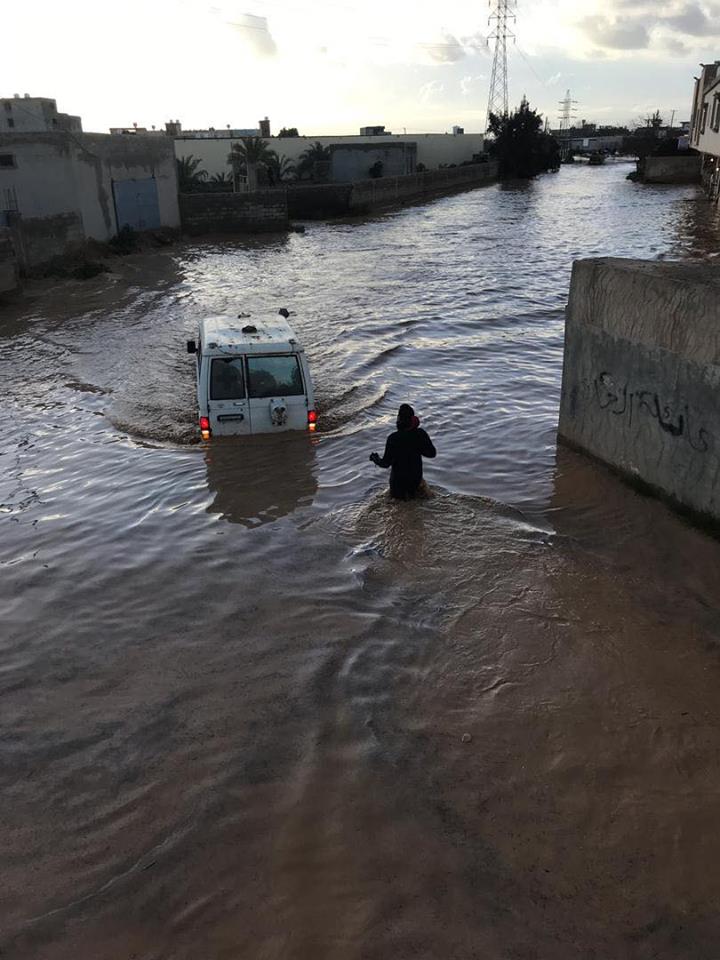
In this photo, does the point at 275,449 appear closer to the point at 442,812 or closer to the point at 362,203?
the point at 442,812

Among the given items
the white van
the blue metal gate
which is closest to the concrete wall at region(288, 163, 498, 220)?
the blue metal gate

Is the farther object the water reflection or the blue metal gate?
the blue metal gate

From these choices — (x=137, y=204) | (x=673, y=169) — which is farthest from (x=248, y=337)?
(x=673, y=169)

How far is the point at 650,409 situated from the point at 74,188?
2600cm

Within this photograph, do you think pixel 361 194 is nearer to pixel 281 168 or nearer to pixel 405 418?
pixel 281 168

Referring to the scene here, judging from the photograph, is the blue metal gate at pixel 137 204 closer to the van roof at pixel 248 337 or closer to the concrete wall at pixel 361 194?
the concrete wall at pixel 361 194

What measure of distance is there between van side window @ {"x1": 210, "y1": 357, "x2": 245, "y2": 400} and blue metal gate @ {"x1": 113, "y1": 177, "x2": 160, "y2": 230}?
2585 centimetres

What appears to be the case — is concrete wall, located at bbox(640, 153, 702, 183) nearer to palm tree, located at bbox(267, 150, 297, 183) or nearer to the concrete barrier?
palm tree, located at bbox(267, 150, 297, 183)

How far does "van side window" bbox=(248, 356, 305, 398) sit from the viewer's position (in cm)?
1008

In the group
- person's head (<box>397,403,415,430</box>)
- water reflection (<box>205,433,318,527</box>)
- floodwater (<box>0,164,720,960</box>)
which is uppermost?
person's head (<box>397,403,415,430</box>)

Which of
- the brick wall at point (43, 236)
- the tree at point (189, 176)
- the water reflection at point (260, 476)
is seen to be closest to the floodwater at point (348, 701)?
the water reflection at point (260, 476)

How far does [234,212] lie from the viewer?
3938 centimetres

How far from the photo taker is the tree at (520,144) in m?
83.6

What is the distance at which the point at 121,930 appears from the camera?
379 centimetres
